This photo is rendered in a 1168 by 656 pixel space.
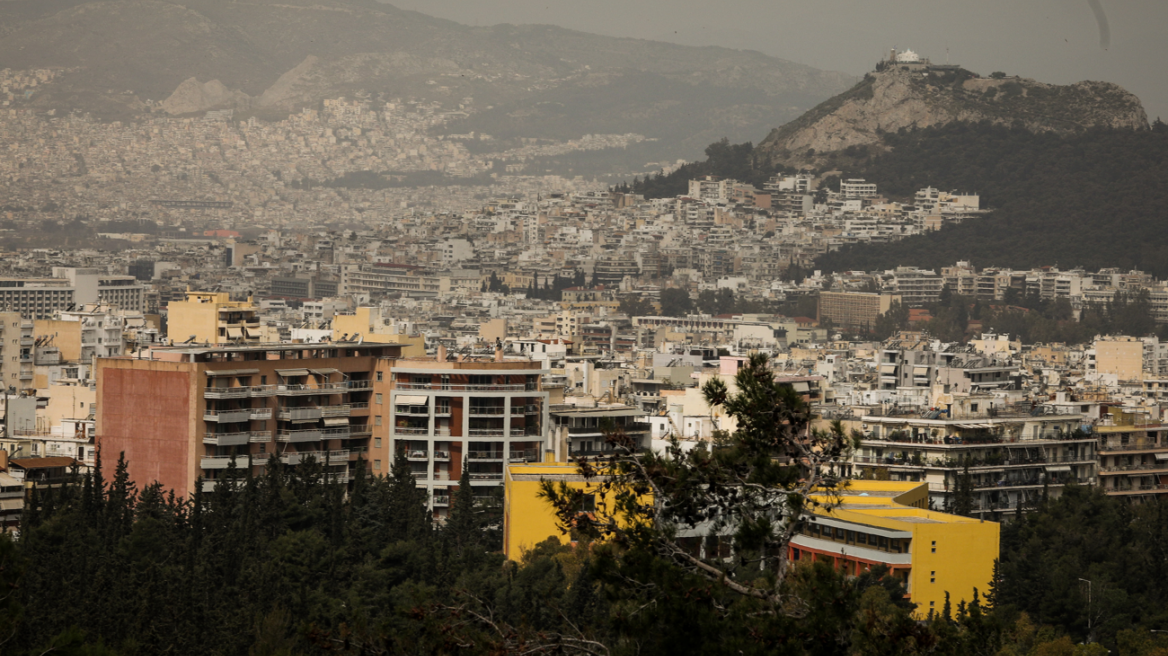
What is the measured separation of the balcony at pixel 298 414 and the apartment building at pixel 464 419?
1695mm

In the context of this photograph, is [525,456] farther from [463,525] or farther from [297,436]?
[463,525]

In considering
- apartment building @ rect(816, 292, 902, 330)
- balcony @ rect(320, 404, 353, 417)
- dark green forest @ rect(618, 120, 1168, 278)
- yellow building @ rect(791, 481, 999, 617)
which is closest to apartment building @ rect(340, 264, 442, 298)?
dark green forest @ rect(618, 120, 1168, 278)

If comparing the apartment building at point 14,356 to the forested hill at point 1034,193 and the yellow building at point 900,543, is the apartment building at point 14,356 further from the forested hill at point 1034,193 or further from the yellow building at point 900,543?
the forested hill at point 1034,193

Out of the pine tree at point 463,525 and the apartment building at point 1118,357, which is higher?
the apartment building at point 1118,357

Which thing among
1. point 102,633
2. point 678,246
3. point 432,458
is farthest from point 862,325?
point 102,633

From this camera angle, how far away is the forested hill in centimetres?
14112

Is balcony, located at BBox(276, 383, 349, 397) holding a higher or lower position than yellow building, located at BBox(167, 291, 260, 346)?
lower

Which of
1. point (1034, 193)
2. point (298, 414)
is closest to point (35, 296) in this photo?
point (1034, 193)

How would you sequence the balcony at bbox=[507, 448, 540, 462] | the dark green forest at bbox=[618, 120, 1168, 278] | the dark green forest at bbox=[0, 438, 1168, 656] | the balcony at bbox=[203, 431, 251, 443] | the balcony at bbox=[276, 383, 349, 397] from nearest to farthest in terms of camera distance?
1. the dark green forest at bbox=[0, 438, 1168, 656]
2. the balcony at bbox=[203, 431, 251, 443]
3. the balcony at bbox=[276, 383, 349, 397]
4. the balcony at bbox=[507, 448, 540, 462]
5. the dark green forest at bbox=[618, 120, 1168, 278]

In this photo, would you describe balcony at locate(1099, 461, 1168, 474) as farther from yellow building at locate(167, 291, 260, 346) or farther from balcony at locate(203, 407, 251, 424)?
yellow building at locate(167, 291, 260, 346)

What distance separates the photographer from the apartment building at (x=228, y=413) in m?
40.9

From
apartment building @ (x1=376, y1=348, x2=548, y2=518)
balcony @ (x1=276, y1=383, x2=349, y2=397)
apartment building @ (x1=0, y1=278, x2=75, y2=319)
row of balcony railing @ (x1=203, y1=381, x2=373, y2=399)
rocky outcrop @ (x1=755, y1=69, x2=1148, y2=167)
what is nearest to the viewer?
row of balcony railing @ (x1=203, y1=381, x2=373, y2=399)

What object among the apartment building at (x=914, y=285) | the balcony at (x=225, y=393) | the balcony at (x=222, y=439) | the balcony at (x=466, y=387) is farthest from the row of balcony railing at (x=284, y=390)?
the apartment building at (x=914, y=285)

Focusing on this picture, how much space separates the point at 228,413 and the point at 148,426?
1625 mm
